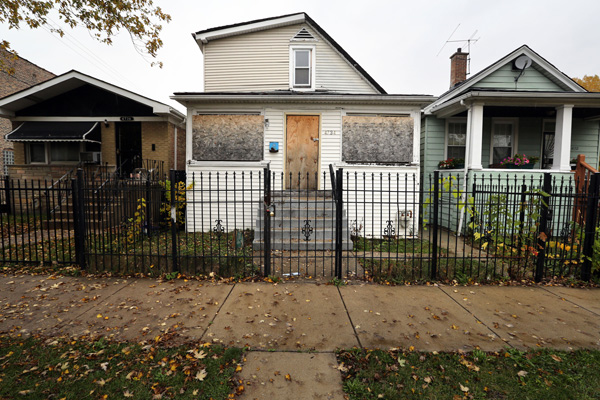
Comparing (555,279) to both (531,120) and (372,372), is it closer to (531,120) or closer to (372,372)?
(372,372)

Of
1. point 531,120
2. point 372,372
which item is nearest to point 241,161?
point 372,372

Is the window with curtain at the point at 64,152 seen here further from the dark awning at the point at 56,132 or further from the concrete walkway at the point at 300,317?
the concrete walkway at the point at 300,317

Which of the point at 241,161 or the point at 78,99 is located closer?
the point at 241,161

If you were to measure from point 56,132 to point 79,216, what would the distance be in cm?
867

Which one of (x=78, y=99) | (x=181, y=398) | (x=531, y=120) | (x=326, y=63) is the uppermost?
(x=326, y=63)

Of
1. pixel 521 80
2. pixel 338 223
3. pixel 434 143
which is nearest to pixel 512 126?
pixel 521 80

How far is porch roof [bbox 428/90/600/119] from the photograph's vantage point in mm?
8727

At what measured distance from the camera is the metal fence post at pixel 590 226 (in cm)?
518

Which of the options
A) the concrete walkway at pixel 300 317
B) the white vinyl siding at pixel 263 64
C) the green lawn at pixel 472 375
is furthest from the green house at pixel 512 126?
the green lawn at pixel 472 375

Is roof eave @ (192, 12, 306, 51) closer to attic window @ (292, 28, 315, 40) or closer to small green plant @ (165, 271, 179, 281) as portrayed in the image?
attic window @ (292, 28, 315, 40)

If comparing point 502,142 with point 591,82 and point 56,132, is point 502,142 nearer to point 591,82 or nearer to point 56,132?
point 56,132

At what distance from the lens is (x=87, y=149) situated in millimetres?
12438

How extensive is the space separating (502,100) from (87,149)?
1521cm

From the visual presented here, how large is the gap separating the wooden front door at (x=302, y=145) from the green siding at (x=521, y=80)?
727 cm
